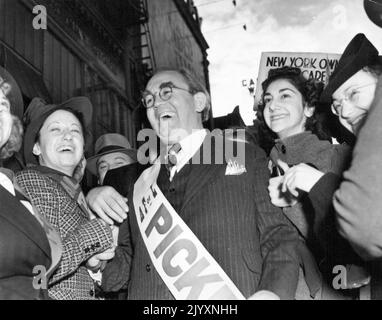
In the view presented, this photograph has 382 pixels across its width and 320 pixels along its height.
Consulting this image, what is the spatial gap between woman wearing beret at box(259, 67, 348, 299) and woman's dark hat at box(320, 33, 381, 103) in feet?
0.71

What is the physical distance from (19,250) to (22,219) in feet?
0.31

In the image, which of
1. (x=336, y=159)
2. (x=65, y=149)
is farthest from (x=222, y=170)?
(x=65, y=149)

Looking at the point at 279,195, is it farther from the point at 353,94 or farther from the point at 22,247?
the point at 22,247

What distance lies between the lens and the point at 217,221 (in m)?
1.48

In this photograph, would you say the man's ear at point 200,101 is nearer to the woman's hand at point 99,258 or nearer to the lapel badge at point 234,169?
the lapel badge at point 234,169

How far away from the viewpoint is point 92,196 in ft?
5.84

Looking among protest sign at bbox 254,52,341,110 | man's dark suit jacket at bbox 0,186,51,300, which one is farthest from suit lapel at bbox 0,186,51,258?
protest sign at bbox 254,52,341,110

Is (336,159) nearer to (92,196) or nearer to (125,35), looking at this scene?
(92,196)

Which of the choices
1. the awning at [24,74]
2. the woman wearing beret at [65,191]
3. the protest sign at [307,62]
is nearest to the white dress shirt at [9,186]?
the woman wearing beret at [65,191]

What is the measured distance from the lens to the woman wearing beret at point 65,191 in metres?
1.49

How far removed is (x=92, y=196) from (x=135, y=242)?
28cm

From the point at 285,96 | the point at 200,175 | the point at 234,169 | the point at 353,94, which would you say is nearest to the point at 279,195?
the point at 234,169

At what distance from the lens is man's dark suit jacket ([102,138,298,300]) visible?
1391 mm

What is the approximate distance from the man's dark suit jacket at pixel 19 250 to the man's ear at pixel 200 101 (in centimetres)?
93
